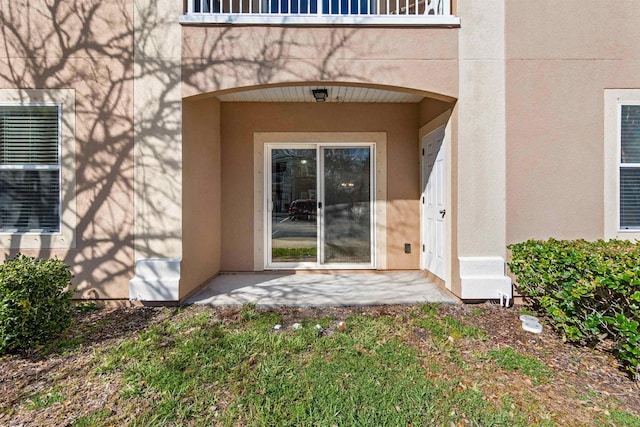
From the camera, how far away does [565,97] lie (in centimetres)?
411

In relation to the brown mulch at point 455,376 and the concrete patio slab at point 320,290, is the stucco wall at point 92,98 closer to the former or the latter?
the brown mulch at point 455,376

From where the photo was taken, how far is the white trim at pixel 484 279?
406 centimetres

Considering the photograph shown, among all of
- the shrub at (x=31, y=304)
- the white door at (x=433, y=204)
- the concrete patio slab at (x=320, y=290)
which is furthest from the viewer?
the white door at (x=433, y=204)

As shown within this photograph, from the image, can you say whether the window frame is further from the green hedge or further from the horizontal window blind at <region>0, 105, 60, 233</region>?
the green hedge

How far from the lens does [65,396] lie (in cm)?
243

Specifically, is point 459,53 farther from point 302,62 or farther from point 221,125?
point 221,125

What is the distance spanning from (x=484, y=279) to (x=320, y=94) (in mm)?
3552

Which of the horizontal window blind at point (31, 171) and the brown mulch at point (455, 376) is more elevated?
the horizontal window blind at point (31, 171)

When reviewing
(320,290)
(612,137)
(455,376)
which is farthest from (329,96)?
(455,376)

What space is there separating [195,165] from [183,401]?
3.11 metres

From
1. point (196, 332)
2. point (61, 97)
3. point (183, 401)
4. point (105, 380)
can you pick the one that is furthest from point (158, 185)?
point (183, 401)

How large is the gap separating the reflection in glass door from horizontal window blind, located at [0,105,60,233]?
9.99 ft

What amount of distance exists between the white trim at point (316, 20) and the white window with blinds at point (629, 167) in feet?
8.21

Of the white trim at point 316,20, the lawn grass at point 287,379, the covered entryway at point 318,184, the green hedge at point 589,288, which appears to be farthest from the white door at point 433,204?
the lawn grass at point 287,379
